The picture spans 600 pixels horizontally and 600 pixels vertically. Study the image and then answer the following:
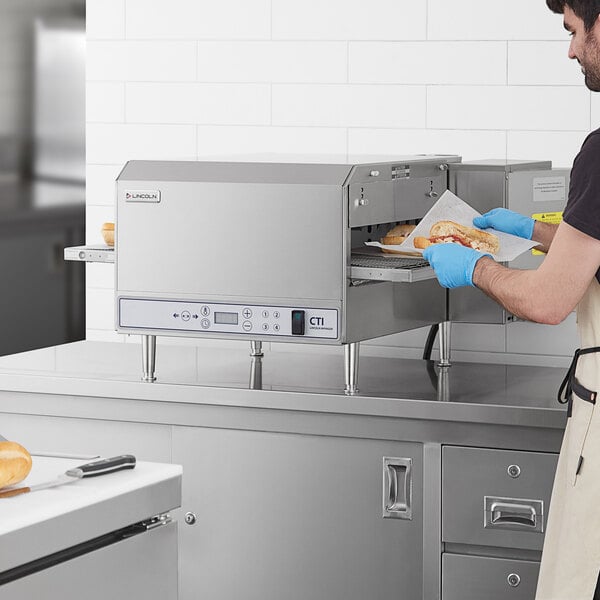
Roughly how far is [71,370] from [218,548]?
0.53 m

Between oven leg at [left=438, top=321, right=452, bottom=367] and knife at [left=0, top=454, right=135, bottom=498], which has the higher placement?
oven leg at [left=438, top=321, right=452, bottom=367]

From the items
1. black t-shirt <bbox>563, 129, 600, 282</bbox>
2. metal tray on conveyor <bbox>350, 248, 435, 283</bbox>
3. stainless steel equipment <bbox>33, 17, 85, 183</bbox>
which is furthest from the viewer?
stainless steel equipment <bbox>33, 17, 85, 183</bbox>

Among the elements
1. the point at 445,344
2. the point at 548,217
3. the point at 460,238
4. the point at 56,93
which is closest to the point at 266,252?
the point at 460,238

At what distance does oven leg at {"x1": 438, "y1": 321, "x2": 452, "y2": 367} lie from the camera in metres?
2.87

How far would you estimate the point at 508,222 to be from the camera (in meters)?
2.47

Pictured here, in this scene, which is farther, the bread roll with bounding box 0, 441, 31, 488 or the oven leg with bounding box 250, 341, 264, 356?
the oven leg with bounding box 250, 341, 264, 356

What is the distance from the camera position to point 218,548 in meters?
2.66

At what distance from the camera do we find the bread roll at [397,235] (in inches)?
99.2

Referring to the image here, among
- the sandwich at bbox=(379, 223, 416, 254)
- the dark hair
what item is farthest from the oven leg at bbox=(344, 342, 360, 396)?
the dark hair

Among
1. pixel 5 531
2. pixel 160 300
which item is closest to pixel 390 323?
pixel 160 300

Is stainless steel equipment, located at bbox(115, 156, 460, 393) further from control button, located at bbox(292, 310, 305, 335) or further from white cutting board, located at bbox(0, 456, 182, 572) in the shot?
white cutting board, located at bbox(0, 456, 182, 572)

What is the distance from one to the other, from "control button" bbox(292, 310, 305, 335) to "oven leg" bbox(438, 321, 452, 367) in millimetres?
520

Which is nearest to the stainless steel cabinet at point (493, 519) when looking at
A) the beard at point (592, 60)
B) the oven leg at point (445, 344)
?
the oven leg at point (445, 344)

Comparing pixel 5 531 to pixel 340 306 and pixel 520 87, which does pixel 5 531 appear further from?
pixel 520 87
